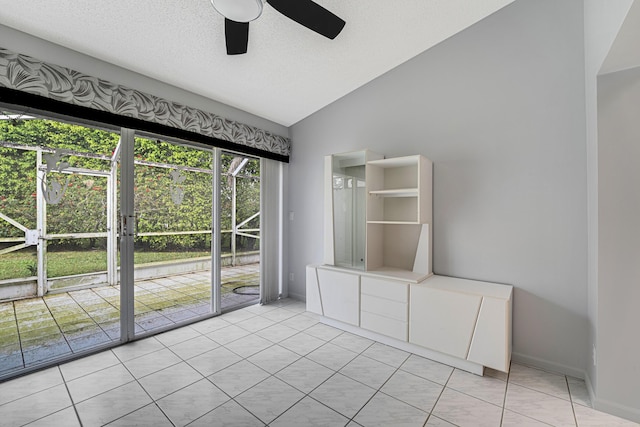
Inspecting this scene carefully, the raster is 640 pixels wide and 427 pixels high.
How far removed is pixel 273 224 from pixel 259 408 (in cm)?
250

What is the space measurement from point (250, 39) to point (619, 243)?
3.08 m

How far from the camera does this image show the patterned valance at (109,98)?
2014 mm

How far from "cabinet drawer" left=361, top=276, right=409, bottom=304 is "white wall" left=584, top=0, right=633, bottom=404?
1274mm

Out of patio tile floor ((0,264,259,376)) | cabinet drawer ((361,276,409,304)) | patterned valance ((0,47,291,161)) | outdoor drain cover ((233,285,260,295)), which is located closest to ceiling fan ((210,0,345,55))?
patterned valance ((0,47,291,161))

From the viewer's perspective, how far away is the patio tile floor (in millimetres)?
2234

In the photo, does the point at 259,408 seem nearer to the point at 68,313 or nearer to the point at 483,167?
the point at 68,313

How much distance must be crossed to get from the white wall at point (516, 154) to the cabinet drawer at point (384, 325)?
28.7 inches

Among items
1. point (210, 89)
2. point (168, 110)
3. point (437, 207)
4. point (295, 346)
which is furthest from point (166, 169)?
point (437, 207)

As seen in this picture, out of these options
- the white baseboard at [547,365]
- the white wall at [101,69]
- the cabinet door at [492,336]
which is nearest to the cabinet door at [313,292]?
the cabinet door at [492,336]

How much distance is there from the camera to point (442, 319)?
2322 millimetres

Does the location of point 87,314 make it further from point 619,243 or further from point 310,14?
point 619,243

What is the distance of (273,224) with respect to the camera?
404cm

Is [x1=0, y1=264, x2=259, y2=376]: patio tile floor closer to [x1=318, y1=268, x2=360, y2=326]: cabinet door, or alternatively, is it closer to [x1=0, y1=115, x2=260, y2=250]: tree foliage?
[x1=0, y1=115, x2=260, y2=250]: tree foliage

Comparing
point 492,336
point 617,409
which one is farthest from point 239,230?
point 617,409
